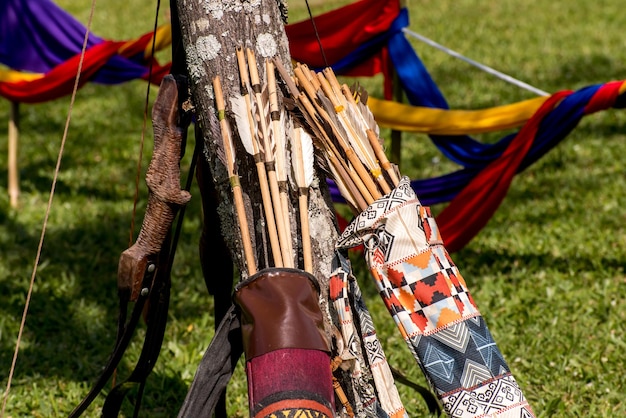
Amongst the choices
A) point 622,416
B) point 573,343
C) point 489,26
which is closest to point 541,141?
point 573,343

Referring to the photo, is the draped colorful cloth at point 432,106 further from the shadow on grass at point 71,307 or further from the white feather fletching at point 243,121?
the white feather fletching at point 243,121

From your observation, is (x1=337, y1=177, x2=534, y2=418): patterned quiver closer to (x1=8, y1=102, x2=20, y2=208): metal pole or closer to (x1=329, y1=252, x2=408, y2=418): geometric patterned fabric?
(x1=329, y1=252, x2=408, y2=418): geometric patterned fabric

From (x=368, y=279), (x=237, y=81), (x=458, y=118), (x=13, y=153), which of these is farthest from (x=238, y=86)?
(x=13, y=153)

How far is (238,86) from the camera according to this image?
1981mm

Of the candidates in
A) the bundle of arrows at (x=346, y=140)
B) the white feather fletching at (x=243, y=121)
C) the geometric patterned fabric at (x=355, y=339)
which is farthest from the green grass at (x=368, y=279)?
the white feather fletching at (x=243, y=121)

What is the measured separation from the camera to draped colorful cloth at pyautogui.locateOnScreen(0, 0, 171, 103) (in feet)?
13.9

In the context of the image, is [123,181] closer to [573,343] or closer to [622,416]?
[573,343]

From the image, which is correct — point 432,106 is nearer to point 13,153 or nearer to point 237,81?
point 237,81

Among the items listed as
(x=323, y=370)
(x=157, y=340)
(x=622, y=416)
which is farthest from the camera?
(x=622, y=416)

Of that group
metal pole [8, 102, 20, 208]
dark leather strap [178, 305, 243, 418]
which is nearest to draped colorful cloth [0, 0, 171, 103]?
metal pole [8, 102, 20, 208]

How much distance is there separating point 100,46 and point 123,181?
1275 millimetres

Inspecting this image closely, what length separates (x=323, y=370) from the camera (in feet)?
5.84

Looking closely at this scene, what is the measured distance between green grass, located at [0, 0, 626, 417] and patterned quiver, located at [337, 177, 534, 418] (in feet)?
3.36

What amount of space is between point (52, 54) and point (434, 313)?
3.38 m
